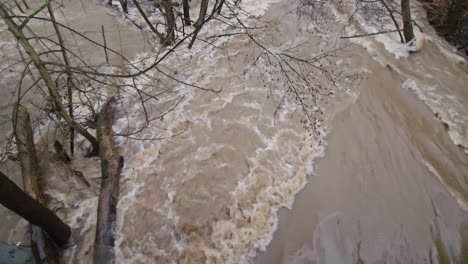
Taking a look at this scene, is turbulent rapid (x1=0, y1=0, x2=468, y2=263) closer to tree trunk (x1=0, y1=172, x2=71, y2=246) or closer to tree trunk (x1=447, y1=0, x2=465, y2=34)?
tree trunk (x1=0, y1=172, x2=71, y2=246)

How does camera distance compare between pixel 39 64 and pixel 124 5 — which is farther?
pixel 124 5

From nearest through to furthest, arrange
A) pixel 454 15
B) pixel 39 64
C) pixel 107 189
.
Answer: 1. pixel 39 64
2. pixel 107 189
3. pixel 454 15

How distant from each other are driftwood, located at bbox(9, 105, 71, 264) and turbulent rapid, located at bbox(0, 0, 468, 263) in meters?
0.28

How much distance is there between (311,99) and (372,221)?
2306 millimetres

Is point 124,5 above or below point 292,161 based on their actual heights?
above

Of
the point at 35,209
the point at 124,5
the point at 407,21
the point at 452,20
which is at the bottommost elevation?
the point at 35,209

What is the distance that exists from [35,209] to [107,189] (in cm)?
127

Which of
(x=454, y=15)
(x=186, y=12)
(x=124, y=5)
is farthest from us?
(x=124, y=5)

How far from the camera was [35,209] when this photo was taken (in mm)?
3371

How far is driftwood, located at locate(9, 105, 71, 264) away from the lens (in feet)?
11.2

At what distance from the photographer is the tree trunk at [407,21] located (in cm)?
661

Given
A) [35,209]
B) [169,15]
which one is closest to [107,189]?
[35,209]

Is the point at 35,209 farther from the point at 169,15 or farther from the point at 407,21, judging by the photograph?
the point at 407,21

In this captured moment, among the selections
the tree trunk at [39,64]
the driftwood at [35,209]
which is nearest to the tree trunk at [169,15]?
the tree trunk at [39,64]
